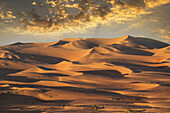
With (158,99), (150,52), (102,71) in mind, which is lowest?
(158,99)

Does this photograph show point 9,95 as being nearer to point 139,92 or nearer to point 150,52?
point 139,92

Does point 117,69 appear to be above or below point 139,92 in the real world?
above

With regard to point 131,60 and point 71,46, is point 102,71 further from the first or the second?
point 71,46

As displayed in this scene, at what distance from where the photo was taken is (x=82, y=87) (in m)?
15.0

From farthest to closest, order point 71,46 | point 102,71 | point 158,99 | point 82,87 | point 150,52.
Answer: point 71,46 < point 150,52 < point 102,71 < point 82,87 < point 158,99

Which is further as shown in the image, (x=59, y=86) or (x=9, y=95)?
(x=59, y=86)

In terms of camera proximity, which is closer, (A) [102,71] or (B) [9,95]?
(B) [9,95]

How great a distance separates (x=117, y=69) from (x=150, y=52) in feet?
59.1

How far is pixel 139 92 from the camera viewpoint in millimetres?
13945

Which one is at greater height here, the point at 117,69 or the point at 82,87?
the point at 117,69

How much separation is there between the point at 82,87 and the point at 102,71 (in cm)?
631

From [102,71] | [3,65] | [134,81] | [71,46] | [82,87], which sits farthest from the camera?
[71,46]

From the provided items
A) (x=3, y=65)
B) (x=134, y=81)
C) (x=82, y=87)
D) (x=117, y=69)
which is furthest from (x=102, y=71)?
(x=3, y=65)

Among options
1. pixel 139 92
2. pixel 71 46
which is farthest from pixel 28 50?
pixel 139 92
